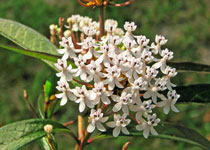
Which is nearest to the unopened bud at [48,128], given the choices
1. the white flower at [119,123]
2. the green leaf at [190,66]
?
the white flower at [119,123]

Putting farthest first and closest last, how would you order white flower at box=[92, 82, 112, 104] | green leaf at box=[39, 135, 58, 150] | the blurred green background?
the blurred green background → green leaf at box=[39, 135, 58, 150] → white flower at box=[92, 82, 112, 104]

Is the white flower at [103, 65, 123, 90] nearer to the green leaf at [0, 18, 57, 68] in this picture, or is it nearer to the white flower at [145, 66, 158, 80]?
the white flower at [145, 66, 158, 80]

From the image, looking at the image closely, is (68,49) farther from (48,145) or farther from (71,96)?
(48,145)

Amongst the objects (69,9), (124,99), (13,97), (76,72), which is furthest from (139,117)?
(69,9)

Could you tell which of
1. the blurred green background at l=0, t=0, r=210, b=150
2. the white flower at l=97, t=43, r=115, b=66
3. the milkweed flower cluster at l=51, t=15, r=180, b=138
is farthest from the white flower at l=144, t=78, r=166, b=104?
the blurred green background at l=0, t=0, r=210, b=150

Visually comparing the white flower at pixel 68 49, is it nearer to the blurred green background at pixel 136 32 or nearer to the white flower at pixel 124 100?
the white flower at pixel 124 100

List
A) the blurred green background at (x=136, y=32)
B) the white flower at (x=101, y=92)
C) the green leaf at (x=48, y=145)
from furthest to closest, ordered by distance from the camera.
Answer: the blurred green background at (x=136, y=32) → the green leaf at (x=48, y=145) → the white flower at (x=101, y=92)
